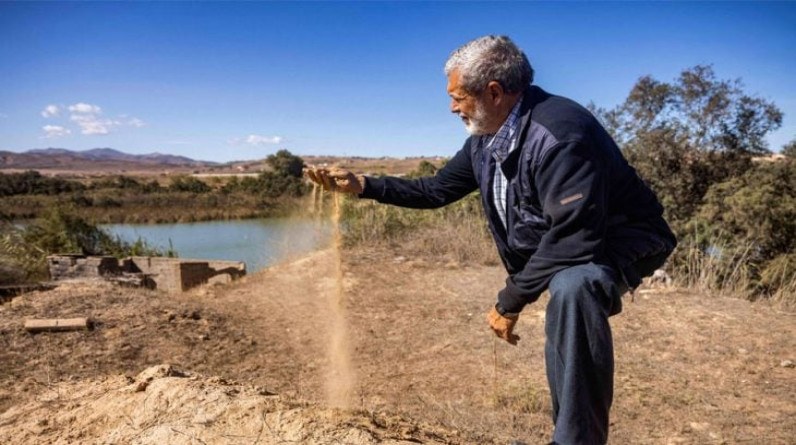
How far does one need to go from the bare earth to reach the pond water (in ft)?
6.37

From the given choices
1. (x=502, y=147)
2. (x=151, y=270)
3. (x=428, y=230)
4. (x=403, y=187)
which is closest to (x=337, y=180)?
(x=403, y=187)

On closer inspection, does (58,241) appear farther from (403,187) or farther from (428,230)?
(403,187)

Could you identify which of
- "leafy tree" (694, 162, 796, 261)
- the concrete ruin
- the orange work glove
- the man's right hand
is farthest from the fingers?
"leafy tree" (694, 162, 796, 261)

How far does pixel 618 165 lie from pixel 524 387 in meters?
2.21

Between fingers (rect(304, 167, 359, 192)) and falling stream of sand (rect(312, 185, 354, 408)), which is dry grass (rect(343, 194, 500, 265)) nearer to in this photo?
falling stream of sand (rect(312, 185, 354, 408))

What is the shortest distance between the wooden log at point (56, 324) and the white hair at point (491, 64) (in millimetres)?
4326

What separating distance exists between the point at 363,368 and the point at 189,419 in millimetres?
2515

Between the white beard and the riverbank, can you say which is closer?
the white beard

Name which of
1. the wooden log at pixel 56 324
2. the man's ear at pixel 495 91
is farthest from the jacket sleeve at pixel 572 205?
the wooden log at pixel 56 324

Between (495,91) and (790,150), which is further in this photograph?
(790,150)

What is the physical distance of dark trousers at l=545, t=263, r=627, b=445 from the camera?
5.67 ft

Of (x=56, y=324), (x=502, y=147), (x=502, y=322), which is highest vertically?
(x=502, y=147)

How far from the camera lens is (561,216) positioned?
69.7 inches

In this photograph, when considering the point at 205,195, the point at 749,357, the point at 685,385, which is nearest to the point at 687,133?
the point at 749,357
